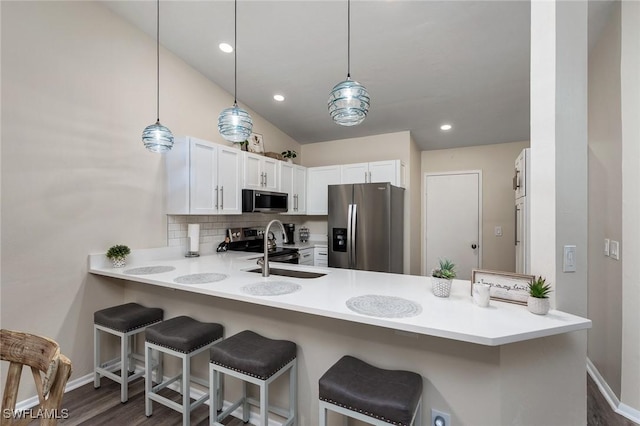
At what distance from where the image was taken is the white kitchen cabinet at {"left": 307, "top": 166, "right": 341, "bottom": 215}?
439cm

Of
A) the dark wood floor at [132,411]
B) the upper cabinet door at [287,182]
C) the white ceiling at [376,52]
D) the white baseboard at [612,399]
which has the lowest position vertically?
the dark wood floor at [132,411]

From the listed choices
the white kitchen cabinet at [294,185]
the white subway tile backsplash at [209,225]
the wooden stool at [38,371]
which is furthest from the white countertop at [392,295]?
the white kitchen cabinet at [294,185]

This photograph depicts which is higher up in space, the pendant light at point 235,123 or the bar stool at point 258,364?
the pendant light at point 235,123

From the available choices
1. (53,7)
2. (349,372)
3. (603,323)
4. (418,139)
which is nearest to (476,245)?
(418,139)

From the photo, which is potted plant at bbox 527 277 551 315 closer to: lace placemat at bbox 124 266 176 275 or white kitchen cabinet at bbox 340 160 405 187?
lace placemat at bbox 124 266 176 275

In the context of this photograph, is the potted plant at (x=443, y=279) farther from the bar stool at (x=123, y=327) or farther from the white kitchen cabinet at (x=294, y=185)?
the white kitchen cabinet at (x=294, y=185)

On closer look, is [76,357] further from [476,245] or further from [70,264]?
[476,245]

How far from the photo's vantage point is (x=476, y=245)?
182 inches

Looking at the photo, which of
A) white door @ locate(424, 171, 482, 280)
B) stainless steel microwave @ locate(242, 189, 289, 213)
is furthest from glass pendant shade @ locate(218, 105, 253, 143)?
white door @ locate(424, 171, 482, 280)

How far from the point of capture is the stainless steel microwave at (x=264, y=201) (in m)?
3.37

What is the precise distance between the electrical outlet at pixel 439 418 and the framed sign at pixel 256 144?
135 inches

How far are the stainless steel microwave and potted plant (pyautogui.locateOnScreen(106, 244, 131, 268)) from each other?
1.29 metres

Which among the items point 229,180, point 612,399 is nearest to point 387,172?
point 229,180

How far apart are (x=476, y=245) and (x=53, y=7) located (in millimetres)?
5707
